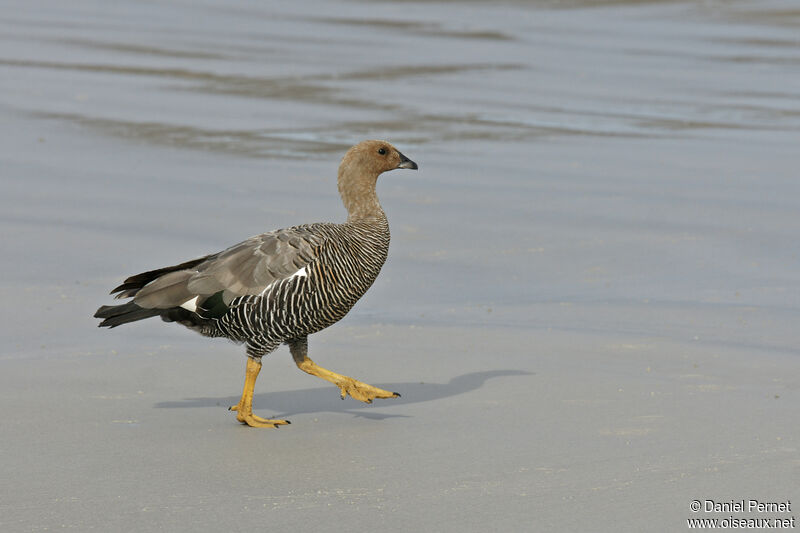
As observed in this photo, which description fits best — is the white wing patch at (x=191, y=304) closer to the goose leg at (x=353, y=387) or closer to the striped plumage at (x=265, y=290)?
the striped plumage at (x=265, y=290)

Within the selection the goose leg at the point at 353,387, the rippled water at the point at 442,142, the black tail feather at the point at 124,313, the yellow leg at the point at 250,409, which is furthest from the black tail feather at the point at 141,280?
the rippled water at the point at 442,142

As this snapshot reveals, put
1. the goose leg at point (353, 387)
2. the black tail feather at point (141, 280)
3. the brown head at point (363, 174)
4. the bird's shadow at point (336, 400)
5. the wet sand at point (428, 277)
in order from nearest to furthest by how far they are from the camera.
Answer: the wet sand at point (428, 277) < the black tail feather at point (141, 280) < the goose leg at point (353, 387) < the bird's shadow at point (336, 400) < the brown head at point (363, 174)

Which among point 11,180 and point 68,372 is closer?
point 68,372

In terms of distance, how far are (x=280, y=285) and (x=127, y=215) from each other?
5445mm

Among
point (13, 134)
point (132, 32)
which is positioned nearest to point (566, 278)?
point (13, 134)

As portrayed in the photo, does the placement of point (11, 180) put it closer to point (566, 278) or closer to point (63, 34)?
point (566, 278)

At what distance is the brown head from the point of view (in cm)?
816

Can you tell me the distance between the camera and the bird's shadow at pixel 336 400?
7.95 meters

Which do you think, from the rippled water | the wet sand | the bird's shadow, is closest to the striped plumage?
the bird's shadow

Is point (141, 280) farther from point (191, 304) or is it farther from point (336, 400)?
point (336, 400)

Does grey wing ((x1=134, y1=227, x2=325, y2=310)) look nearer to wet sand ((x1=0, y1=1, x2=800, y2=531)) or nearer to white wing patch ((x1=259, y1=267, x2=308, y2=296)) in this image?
white wing patch ((x1=259, y1=267, x2=308, y2=296))

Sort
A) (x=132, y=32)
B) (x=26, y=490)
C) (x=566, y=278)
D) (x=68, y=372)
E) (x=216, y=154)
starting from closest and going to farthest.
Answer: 1. (x=26, y=490)
2. (x=68, y=372)
3. (x=566, y=278)
4. (x=216, y=154)
5. (x=132, y=32)

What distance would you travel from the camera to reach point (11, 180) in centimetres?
1360

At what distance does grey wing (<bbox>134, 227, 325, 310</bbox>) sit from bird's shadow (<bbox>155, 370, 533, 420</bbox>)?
69 centimetres
